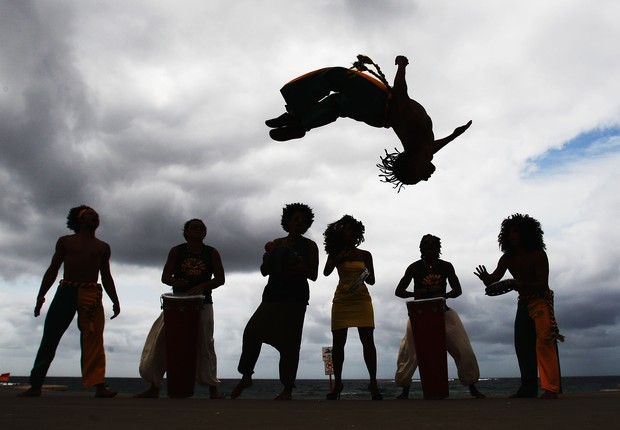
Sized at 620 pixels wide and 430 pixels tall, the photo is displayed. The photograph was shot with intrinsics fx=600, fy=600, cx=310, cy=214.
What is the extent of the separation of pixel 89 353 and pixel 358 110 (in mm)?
3883

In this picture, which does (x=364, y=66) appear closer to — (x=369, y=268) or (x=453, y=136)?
(x=453, y=136)

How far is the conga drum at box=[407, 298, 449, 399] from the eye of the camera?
660 cm

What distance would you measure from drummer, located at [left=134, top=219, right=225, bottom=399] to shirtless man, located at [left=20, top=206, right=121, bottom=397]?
50 centimetres

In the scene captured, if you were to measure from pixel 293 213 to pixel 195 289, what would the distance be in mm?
1420

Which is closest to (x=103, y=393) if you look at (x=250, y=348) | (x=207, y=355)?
(x=207, y=355)

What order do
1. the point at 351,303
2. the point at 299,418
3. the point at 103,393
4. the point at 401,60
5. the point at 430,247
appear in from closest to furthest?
the point at 299,418
the point at 401,60
the point at 103,393
the point at 351,303
the point at 430,247

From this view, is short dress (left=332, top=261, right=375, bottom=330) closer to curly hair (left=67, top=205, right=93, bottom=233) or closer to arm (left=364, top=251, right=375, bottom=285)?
arm (left=364, top=251, right=375, bottom=285)

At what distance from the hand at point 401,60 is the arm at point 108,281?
3.90 metres

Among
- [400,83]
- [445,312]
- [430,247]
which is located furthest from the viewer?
[430,247]

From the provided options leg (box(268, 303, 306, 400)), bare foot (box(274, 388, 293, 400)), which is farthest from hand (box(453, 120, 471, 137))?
bare foot (box(274, 388, 293, 400))

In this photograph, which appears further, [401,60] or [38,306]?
[38,306]

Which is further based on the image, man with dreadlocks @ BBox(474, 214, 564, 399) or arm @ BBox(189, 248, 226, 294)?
arm @ BBox(189, 248, 226, 294)

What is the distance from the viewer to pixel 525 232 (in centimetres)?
675

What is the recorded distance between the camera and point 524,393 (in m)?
6.48
